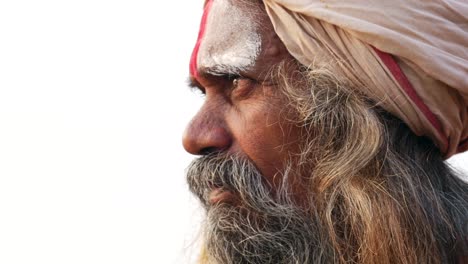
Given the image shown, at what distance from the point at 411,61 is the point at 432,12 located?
139mm

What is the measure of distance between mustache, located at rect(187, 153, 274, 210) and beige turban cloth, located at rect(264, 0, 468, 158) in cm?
36

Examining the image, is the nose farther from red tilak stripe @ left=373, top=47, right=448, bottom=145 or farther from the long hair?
red tilak stripe @ left=373, top=47, right=448, bottom=145

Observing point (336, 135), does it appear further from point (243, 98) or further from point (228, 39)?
point (228, 39)

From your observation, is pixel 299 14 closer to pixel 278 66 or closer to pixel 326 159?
pixel 278 66

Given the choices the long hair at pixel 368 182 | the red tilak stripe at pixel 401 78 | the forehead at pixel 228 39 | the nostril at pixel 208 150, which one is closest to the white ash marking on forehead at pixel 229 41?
the forehead at pixel 228 39

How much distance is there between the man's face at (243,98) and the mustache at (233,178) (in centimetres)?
2

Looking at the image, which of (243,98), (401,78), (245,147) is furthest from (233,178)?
(401,78)

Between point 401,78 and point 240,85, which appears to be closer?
point 401,78

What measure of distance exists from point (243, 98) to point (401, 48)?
1.51 ft

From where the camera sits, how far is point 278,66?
263 cm

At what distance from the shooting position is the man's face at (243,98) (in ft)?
8.52

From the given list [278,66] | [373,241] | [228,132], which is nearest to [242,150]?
[228,132]

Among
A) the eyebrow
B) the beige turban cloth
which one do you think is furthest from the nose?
the beige turban cloth

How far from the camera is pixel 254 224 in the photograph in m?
2.56
